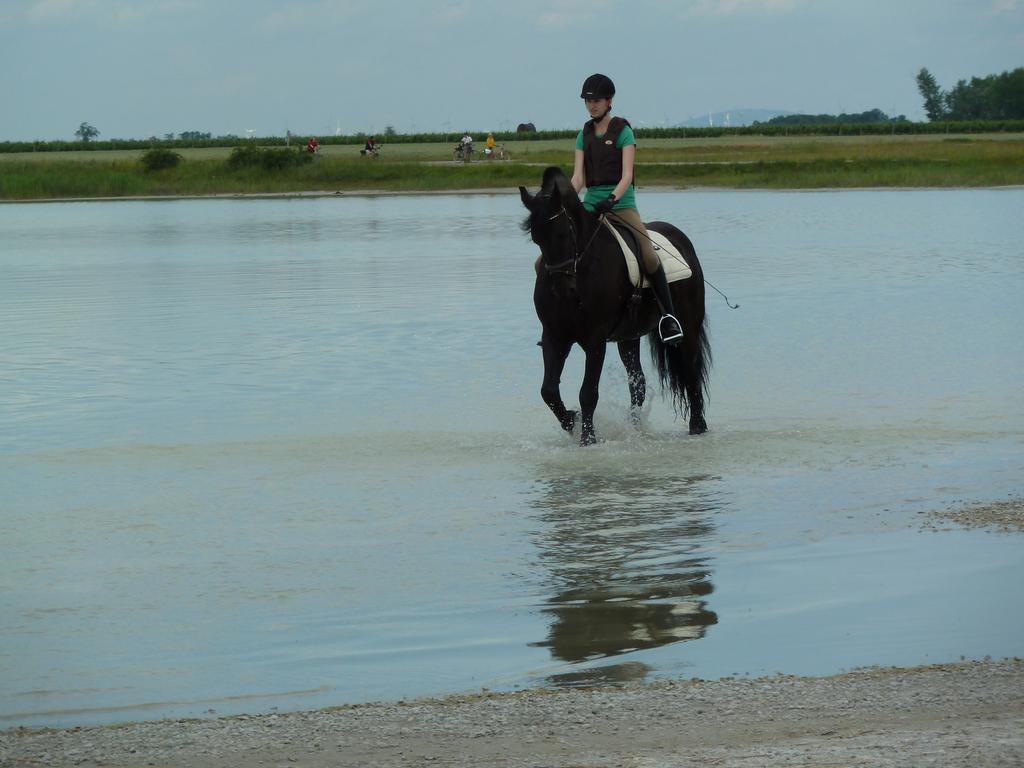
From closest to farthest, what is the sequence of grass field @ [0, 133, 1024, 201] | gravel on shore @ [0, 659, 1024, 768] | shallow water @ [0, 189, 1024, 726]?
gravel on shore @ [0, 659, 1024, 768] → shallow water @ [0, 189, 1024, 726] → grass field @ [0, 133, 1024, 201]

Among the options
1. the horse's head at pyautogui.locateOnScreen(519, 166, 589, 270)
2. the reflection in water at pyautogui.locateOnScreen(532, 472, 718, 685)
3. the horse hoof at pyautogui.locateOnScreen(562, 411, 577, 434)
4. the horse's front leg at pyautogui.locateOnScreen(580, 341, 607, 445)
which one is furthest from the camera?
the horse hoof at pyautogui.locateOnScreen(562, 411, 577, 434)

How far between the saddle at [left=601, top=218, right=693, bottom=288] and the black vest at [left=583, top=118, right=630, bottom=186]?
311mm

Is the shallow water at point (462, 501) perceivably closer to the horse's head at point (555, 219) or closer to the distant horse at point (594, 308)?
the distant horse at point (594, 308)

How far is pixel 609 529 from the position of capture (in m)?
8.34

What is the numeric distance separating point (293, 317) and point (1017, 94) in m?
183

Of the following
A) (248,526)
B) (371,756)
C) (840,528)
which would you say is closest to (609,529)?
(840,528)

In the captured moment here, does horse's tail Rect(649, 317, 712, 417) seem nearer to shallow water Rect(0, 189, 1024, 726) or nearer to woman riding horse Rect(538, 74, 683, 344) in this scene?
shallow water Rect(0, 189, 1024, 726)

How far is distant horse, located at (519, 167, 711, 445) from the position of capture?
10094 mm

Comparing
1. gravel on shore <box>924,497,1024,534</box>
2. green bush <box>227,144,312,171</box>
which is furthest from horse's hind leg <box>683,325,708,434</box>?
green bush <box>227,144,312,171</box>

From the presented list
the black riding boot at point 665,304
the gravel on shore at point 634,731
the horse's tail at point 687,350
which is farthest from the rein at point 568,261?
the gravel on shore at point 634,731

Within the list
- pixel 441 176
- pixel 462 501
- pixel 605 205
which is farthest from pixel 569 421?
pixel 441 176

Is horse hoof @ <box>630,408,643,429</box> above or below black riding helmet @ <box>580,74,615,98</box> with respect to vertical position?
below

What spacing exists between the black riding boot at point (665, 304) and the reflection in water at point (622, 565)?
63.6 inches

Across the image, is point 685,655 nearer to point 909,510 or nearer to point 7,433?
point 909,510
